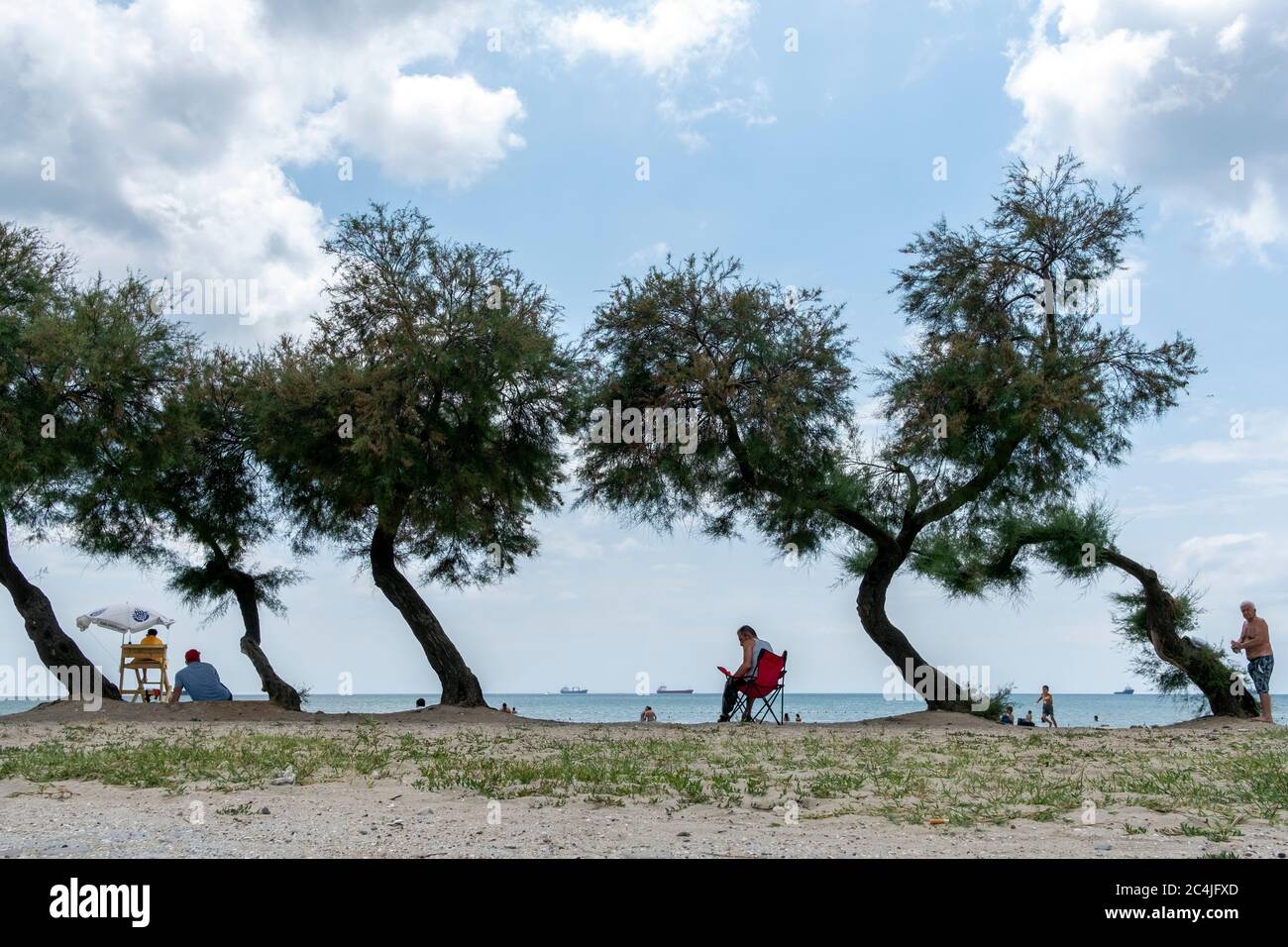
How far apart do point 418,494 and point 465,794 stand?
12415 mm

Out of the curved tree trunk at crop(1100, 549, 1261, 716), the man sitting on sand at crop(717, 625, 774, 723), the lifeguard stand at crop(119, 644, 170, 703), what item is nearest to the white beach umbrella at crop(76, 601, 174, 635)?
the lifeguard stand at crop(119, 644, 170, 703)

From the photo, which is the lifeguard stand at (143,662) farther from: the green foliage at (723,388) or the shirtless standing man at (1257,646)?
the shirtless standing man at (1257,646)

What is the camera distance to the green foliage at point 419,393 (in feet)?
65.2

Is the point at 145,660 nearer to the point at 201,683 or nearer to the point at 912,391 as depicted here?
the point at 201,683

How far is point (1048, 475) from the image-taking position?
21828mm

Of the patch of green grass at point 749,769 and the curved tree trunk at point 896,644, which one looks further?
the curved tree trunk at point 896,644

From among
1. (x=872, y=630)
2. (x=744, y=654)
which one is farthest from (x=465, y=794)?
(x=872, y=630)

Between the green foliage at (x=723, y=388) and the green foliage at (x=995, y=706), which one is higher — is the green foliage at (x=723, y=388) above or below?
above

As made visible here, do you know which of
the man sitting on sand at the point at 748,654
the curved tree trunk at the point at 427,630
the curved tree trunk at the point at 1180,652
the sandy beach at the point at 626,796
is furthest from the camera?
the curved tree trunk at the point at 427,630

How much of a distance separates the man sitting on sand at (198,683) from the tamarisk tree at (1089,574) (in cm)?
1377

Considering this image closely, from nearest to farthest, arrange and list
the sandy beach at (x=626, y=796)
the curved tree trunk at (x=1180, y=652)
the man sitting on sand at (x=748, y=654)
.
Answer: the sandy beach at (x=626, y=796) < the man sitting on sand at (x=748, y=654) < the curved tree trunk at (x=1180, y=652)

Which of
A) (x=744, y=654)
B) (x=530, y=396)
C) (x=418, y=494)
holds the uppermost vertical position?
(x=530, y=396)

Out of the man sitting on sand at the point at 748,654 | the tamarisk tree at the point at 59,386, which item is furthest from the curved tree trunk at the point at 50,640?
the man sitting on sand at the point at 748,654
